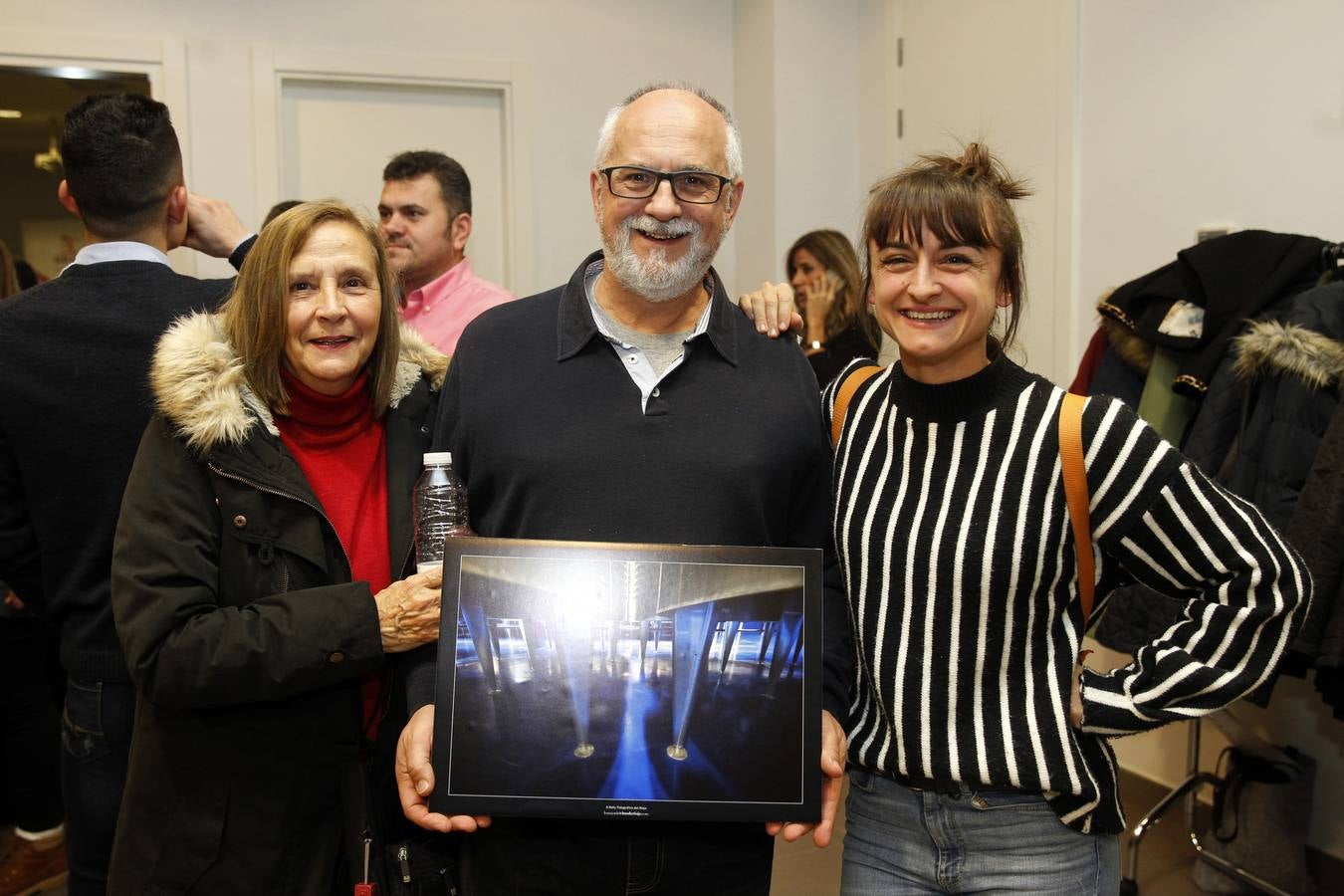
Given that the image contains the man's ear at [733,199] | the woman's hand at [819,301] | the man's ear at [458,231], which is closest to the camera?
the man's ear at [733,199]

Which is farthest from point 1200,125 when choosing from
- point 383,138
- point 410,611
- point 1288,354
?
point 383,138

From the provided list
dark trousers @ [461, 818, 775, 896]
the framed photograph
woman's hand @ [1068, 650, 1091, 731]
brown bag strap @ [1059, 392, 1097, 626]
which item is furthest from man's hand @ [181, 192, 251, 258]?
woman's hand @ [1068, 650, 1091, 731]

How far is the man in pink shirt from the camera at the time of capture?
139 inches

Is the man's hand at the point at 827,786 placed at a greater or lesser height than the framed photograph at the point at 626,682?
lesser

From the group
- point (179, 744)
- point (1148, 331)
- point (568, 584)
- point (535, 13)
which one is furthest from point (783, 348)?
point (535, 13)

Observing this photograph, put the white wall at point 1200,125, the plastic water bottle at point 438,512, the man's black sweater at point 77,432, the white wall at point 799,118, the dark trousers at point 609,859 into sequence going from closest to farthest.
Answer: the dark trousers at point 609,859
the plastic water bottle at point 438,512
the man's black sweater at point 77,432
the white wall at point 1200,125
the white wall at point 799,118

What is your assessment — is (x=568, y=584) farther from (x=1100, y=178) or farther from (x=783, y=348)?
(x=1100, y=178)

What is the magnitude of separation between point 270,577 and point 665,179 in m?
0.84

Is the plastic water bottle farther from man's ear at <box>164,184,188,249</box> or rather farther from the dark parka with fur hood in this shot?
man's ear at <box>164,184,188,249</box>

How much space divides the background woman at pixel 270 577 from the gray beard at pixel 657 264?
0.42 metres

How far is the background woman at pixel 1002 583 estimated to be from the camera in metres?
1.41

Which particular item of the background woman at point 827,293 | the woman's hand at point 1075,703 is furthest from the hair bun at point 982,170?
the background woman at point 827,293

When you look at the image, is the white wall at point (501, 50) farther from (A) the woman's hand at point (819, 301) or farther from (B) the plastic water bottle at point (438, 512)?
(B) the plastic water bottle at point (438, 512)

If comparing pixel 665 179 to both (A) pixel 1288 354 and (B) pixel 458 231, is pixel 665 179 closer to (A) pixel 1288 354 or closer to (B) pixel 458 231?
(A) pixel 1288 354
